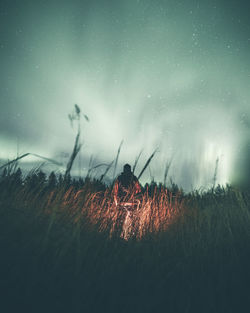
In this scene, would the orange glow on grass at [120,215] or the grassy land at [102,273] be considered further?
the orange glow on grass at [120,215]

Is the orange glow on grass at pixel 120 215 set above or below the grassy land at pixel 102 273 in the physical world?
above

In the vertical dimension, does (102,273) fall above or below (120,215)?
below

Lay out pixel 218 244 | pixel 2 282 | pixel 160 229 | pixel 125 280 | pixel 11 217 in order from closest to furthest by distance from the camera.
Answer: pixel 2 282
pixel 125 280
pixel 11 217
pixel 218 244
pixel 160 229

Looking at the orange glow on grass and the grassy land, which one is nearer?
the grassy land

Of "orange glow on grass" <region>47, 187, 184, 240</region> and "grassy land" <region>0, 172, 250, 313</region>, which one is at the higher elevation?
"orange glow on grass" <region>47, 187, 184, 240</region>

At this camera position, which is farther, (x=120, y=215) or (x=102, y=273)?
(x=120, y=215)

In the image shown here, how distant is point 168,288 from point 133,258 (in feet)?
0.93

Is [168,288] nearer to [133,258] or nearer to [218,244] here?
[133,258]

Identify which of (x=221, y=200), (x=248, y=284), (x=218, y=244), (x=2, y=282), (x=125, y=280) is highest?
(x=221, y=200)

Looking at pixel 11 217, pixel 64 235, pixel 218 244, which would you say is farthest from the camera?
pixel 218 244

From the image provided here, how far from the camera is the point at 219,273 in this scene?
1.21 m

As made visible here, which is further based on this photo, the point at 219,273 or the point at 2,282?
the point at 219,273

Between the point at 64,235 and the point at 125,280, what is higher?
the point at 64,235

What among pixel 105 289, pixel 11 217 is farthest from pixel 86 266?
pixel 11 217
